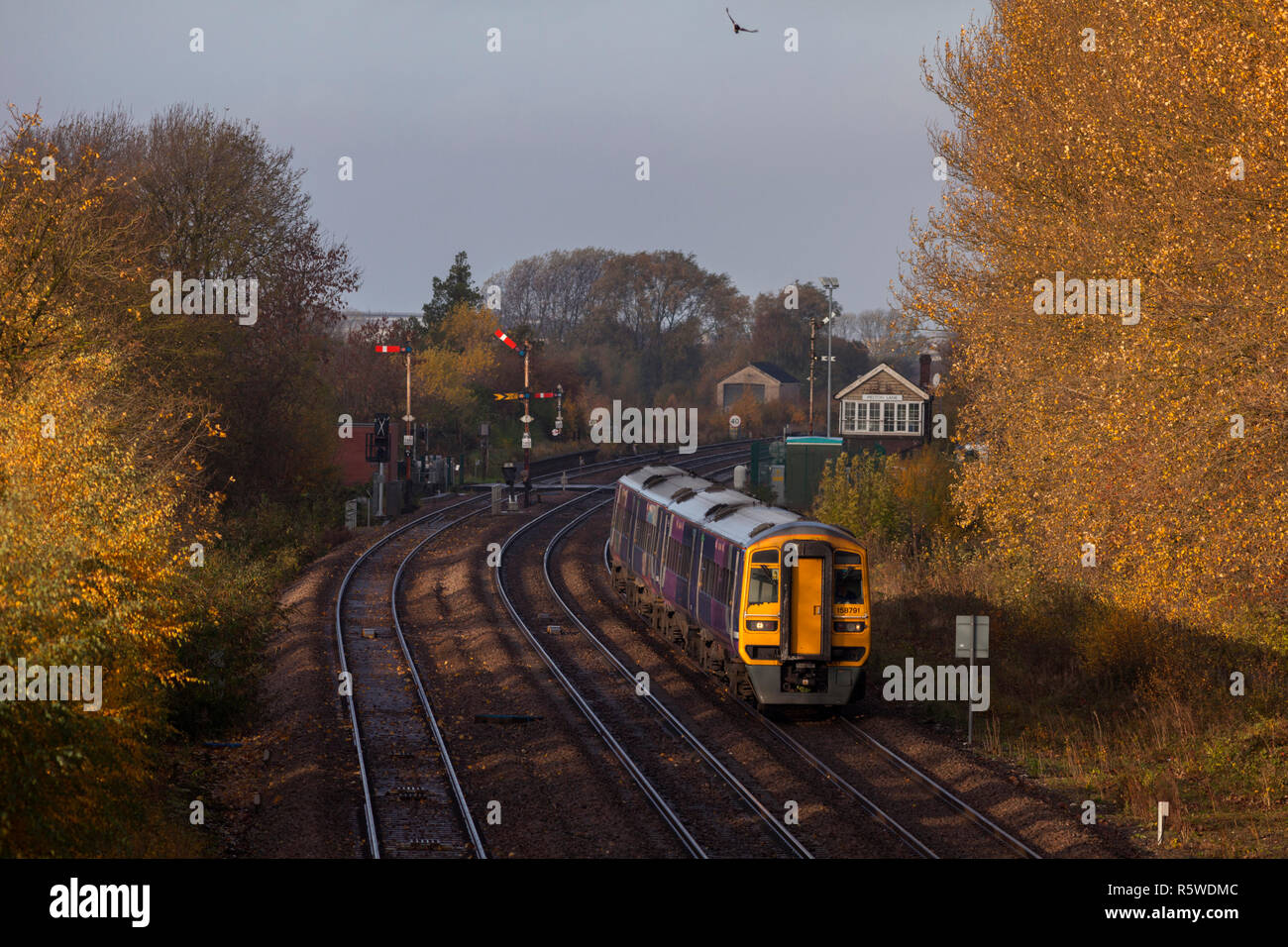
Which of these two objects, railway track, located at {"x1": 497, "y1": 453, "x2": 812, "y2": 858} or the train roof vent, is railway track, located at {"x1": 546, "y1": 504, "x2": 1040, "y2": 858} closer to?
railway track, located at {"x1": 497, "y1": 453, "x2": 812, "y2": 858}

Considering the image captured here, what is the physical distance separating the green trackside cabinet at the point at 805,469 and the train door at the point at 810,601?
2890cm

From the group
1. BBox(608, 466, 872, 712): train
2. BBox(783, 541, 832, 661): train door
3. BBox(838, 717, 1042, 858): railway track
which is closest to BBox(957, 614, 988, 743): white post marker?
BBox(608, 466, 872, 712): train

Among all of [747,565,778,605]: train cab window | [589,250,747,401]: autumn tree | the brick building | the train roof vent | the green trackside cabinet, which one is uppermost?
[589,250,747,401]: autumn tree

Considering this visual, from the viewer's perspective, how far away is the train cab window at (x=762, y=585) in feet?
63.3

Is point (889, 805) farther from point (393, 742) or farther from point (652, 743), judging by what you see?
point (393, 742)

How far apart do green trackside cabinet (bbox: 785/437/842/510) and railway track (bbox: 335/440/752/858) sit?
19.1 meters

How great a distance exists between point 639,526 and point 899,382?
33.7 metres

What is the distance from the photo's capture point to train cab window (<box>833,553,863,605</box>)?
63.7 ft

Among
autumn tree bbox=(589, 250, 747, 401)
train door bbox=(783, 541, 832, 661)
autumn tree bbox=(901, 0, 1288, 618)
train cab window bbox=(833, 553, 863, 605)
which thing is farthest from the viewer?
autumn tree bbox=(589, 250, 747, 401)

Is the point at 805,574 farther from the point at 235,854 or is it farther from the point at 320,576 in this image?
the point at 320,576

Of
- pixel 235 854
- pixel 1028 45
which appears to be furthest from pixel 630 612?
pixel 235 854

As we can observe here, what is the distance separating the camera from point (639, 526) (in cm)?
2902

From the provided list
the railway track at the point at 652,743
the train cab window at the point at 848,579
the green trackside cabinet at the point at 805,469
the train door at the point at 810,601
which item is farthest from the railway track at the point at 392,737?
the green trackside cabinet at the point at 805,469

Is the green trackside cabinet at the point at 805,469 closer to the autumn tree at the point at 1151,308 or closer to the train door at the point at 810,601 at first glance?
the autumn tree at the point at 1151,308
